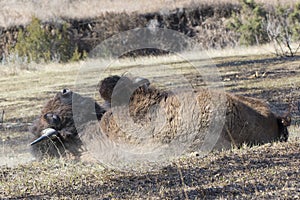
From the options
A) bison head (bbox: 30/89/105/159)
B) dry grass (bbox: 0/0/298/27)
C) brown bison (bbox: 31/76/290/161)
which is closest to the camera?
brown bison (bbox: 31/76/290/161)

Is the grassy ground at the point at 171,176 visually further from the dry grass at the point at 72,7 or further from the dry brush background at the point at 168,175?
the dry grass at the point at 72,7

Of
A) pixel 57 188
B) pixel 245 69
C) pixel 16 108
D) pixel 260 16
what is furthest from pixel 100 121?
pixel 260 16

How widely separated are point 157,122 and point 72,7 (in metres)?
32.2

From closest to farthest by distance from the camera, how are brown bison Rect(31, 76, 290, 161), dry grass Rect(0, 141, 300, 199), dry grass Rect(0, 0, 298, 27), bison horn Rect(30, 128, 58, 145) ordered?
dry grass Rect(0, 141, 300, 199), brown bison Rect(31, 76, 290, 161), bison horn Rect(30, 128, 58, 145), dry grass Rect(0, 0, 298, 27)

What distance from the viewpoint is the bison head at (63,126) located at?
19.7ft

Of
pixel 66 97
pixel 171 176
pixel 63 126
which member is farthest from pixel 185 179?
pixel 66 97

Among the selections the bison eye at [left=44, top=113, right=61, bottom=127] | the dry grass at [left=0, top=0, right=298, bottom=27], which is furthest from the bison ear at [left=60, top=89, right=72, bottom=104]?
the dry grass at [left=0, top=0, right=298, bottom=27]

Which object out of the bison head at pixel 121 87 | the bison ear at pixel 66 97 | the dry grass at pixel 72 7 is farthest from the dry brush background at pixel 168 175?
the dry grass at pixel 72 7

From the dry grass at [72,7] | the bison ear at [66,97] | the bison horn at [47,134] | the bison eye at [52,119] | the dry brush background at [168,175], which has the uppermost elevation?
the dry grass at [72,7]

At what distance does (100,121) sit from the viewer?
596 cm

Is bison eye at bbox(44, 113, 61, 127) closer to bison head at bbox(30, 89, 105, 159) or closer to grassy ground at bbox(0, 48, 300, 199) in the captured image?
bison head at bbox(30, 89, 105, 159)

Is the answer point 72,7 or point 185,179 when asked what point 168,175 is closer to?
point 185,179

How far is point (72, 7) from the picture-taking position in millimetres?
36719

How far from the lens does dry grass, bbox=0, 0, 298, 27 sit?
1318 inches
